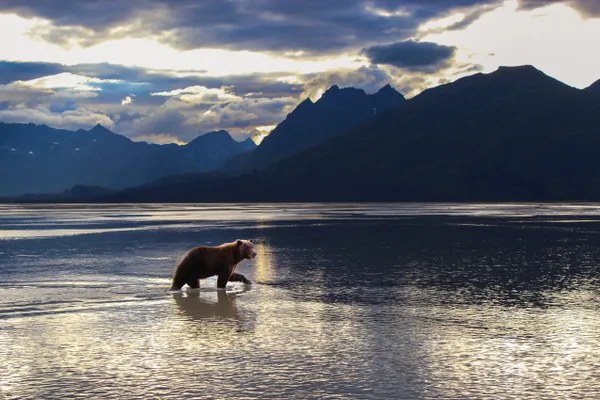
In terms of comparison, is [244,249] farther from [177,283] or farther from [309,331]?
[309,331]

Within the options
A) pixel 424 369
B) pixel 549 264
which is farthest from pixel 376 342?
pixel 549 264

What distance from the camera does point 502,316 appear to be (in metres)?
17.3

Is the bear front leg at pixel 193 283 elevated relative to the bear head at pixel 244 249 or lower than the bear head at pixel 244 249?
lower

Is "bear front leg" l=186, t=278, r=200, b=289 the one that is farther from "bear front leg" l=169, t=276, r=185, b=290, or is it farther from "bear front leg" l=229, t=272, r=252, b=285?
"bear front leg" l=229, t=272, r=252, b=285

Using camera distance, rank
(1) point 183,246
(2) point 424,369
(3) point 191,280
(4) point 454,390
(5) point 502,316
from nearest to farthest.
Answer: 1. (4) point 454,390
2. (2) point 424,369
3. (5) point 502,316
4. (3) point 191,280
5. (1) point 183,246

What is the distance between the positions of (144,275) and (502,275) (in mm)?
14239

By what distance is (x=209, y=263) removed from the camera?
23.0m

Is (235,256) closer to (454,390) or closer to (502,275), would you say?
(502,275)

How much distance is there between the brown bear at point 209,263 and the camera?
2266 cm

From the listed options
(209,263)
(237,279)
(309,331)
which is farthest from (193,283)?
(309,331)

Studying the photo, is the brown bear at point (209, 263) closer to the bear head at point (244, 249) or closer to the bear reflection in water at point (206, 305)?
the bear head at point (244, 249)

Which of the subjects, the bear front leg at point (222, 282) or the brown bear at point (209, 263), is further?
the bear front leg at point (222, 282)

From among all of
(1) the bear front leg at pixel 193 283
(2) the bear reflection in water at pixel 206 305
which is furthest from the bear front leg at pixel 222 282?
(1) the bear front leg at pixel 193 283

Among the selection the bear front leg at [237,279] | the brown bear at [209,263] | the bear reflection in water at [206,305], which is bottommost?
the bear reflection in water at [206,305]
